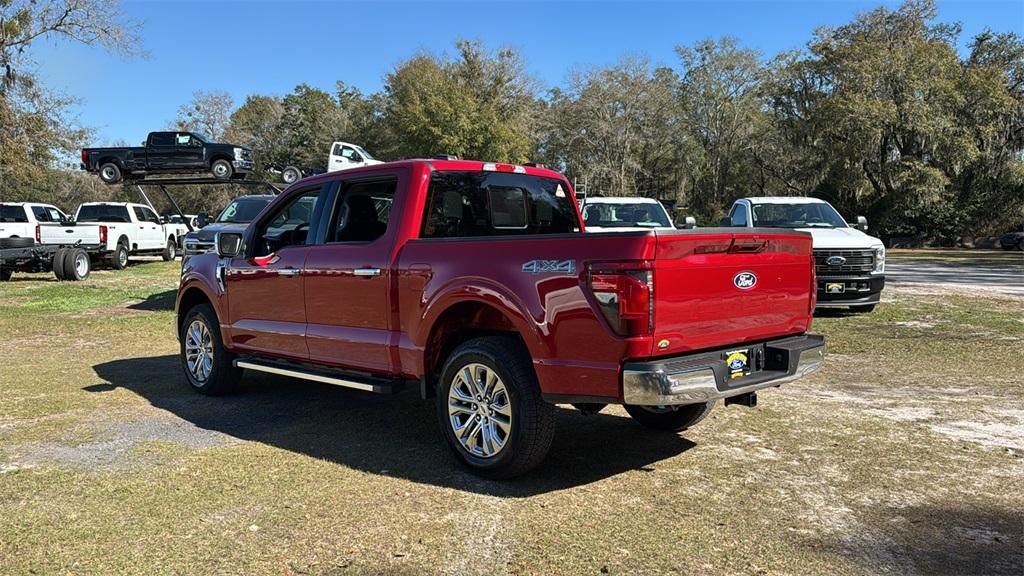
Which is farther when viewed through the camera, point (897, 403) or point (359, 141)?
point (359, 141)

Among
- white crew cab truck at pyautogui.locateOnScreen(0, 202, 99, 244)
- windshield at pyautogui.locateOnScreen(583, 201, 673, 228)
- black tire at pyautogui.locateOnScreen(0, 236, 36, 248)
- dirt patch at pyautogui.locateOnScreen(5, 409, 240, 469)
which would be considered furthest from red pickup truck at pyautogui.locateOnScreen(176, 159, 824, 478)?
white crew cab truck at pyautogui.locateOnScreen(0, 202, 99, 244)

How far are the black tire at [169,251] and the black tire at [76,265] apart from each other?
6.72 meters

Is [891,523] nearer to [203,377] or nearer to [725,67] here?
[203,377]

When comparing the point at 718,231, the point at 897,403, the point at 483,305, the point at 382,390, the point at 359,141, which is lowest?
the point at 897,403

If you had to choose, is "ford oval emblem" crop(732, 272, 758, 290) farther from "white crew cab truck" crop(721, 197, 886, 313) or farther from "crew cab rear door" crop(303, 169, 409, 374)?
"white crew cab truck" crop(721, 197, 886, 313)

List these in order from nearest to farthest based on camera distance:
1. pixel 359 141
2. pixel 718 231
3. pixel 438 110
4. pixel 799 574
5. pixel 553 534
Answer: pixel 799 574 < pixel 553 534 < pixel 718 231 < pixel 438 110 < pixel 359 141

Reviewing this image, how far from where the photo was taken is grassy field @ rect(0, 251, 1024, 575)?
3463mm

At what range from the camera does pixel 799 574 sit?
10.7ft

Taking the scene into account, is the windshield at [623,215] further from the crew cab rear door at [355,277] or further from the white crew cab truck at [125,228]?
the white crew cab truck at [125,228]

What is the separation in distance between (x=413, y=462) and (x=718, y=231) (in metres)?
2.41

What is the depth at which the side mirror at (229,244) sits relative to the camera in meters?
6.22

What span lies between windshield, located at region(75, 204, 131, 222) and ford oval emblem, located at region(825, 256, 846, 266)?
20.2 m

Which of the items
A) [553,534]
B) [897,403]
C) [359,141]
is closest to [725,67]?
[359,141]

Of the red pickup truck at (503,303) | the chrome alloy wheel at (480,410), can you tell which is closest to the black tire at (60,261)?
the red pickup truck at (503,303)
